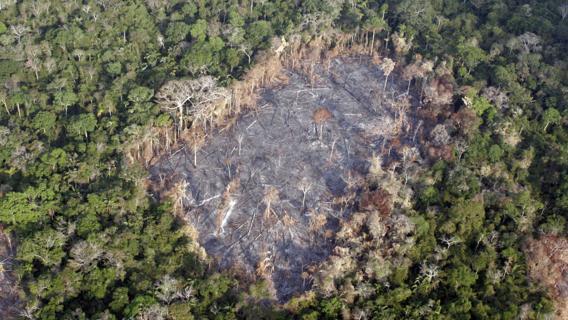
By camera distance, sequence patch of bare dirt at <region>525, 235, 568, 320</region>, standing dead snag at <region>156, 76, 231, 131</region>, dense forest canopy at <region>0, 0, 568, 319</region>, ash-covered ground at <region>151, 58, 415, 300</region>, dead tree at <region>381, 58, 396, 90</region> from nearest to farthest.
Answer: dense forest canopy at <region>0, 0, 568, 319</region>, patch of bare dirt at <region>525, 235, 568, 320</region>, ash-covered ground at <region>151, 58, 415, 300</region>, standing dead snag at <region>156, 76, 231, 131</region>, dead tree at <region>381, 58, 396, 90</region>

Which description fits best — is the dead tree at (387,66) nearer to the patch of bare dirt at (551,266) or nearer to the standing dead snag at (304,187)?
the standing dead snag at (304,187)

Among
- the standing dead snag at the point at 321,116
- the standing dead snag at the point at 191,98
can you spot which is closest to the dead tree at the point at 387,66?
the standing dead snag at the point at 321,116

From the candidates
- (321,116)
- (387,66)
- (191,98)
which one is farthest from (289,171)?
(387,66)

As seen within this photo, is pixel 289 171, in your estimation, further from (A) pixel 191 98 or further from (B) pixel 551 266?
(B) pixel 551 266

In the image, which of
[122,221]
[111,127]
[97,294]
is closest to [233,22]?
[111,127]

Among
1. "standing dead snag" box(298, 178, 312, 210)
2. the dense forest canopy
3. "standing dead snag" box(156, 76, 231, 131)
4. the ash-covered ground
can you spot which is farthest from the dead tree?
"standing dead snag" box(156, 76, 231, 131)

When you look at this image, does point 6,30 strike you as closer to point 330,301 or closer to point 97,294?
point 97,294

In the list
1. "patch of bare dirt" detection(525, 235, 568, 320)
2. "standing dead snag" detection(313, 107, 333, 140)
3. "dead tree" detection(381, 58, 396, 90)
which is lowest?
"patch of bare dirt" detection(525, 235, 568, 320)

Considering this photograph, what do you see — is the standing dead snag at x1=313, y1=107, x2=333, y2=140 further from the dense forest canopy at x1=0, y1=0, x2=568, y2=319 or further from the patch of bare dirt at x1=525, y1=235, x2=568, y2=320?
the patch of bare dirt at x1=525, y1=235, x2=568, y2=320
